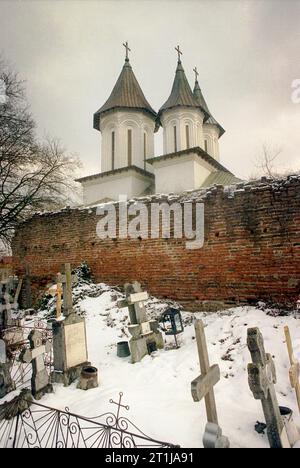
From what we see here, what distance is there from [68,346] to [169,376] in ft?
6.58

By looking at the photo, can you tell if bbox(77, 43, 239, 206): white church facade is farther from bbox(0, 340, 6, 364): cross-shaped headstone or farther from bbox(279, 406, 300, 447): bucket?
bbox(279, 406, 300, 447): bucket

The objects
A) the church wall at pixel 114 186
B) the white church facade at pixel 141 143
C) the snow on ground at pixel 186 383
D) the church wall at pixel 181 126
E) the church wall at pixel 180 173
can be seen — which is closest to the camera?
the snow on ground at pixel 186 383

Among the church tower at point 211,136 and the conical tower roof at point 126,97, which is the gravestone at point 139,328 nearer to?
the conical tower roof at point 126,97

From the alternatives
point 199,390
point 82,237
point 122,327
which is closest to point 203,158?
point 82,237

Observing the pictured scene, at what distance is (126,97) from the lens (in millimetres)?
21312

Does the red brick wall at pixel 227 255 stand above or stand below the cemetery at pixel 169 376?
above

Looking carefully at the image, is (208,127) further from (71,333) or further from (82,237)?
(71,333)

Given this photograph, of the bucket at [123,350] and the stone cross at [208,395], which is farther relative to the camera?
the bucket at [123,350]

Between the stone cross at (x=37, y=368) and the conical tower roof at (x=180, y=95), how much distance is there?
59.9ft

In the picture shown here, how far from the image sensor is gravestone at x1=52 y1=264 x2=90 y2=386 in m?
5.58

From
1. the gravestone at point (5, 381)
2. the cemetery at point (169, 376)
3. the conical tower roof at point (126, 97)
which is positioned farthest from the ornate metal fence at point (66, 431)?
the conical tower roof at point (126, 97)

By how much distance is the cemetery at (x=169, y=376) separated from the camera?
3.42 m

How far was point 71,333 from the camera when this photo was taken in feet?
19.5
